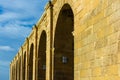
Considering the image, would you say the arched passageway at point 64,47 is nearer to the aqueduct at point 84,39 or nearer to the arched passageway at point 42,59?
the aqueduct at point 84,39

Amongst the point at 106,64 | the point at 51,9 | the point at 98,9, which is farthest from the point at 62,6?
the point at 106,64

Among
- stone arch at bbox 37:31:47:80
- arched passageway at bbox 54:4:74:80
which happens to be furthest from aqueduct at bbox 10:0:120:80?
stone arch at bbox 37:31:47:80

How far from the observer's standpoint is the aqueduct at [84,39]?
30.2 feet

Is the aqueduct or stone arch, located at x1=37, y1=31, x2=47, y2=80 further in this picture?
stone arch, located at x1=37, y1=31, x2=47, y2=80

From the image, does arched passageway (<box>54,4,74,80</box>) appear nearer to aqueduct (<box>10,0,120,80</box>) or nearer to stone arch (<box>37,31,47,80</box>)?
aqueduct (<box>10,0,120,80</box>)

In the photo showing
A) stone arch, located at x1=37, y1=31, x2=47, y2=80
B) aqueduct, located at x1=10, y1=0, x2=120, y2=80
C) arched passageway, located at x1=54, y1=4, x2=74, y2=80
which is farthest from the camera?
stone arch, located at x1=37, y1=31, x2=47, y2=80

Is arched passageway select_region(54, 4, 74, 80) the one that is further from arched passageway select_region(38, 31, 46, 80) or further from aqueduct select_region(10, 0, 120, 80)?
arched passageway select_region(38, 31, 46, 80)

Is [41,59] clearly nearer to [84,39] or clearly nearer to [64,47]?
[64,47]

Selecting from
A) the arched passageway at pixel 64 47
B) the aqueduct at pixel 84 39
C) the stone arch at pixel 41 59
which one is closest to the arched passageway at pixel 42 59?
the stone arch at pixel 41 59

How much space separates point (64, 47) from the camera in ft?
57.4

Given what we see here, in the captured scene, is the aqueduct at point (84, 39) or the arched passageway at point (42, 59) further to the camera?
the arched passageway at point (42, 59)

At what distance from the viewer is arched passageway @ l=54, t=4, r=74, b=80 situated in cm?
1659

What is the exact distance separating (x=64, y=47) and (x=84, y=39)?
5982 mm

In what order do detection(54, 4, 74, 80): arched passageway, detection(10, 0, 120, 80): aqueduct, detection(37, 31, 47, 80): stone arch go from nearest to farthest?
1. detection(10, 0, 120, 80): aqueduct
2. detection(54, 4, 74, 80): arched passageway
3. detection(37, 31, 47, 80): stone arch
